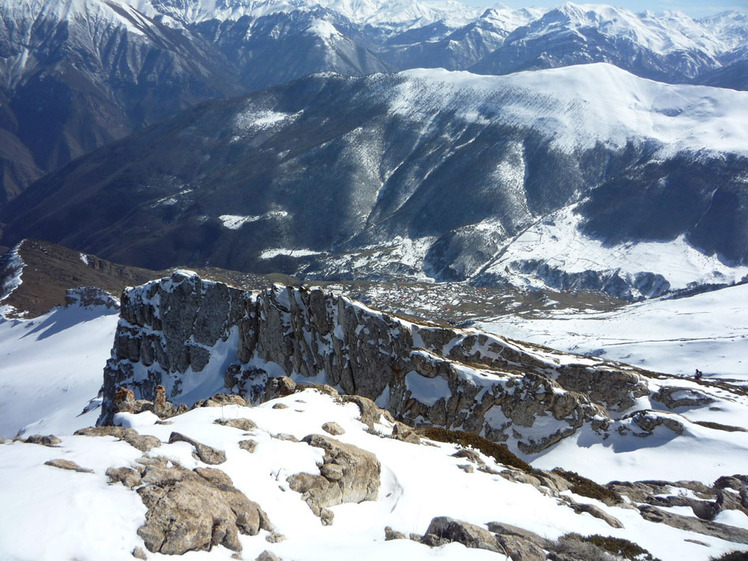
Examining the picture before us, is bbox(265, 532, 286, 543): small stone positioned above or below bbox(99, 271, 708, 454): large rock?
above

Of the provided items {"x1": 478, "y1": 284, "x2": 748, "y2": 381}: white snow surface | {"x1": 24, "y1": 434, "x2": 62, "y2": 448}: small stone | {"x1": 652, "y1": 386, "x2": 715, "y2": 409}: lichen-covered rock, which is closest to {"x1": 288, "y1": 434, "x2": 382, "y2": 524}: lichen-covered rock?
{"x1": 24, "y1": 434, "x2": 62, "y2": 448}: small stone

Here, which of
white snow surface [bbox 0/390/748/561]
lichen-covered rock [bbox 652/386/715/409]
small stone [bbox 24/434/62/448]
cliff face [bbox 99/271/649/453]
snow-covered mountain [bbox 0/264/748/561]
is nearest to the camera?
white snow surface [bbox 0/390/748/561]

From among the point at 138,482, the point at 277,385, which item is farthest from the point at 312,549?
the point at 277,385

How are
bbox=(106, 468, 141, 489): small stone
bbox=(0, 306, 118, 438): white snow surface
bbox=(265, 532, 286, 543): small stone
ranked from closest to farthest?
1. bbox=(106, 468, 141, 489): small stone
2. bbox=(265, 532, 286, 543): small stone
3. bbox=(0, 306, 118, 438): white snow surface

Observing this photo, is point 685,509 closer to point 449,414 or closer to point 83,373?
point 449,414

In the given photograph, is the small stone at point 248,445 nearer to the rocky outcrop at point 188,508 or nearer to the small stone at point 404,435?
the rocky outcrop at point 188,508

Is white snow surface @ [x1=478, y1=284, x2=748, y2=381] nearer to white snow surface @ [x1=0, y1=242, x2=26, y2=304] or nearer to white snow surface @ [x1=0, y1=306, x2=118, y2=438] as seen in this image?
white snow surface @ [x1=0, y1=306, x2=118, y2=438]

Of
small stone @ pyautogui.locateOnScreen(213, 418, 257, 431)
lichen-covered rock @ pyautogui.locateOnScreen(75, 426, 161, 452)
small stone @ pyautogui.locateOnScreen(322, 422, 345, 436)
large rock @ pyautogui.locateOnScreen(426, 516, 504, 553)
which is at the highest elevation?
lichen-covered rock @ pyautogui.locateOnScreen(75, 426, 161, 452)

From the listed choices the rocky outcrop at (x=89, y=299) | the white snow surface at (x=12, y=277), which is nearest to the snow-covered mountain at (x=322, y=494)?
the rocky outcrop at (x=89, y=299)
